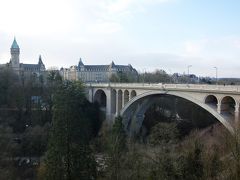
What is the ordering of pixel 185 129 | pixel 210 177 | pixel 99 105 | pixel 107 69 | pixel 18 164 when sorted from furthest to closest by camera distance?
pixel 107 69, pixel 99 105, pixel 185 129, pixel 18 164, pixel 210 177

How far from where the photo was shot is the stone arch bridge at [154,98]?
2536 cm

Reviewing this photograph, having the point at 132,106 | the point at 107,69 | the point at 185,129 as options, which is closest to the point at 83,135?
the point at 132,106

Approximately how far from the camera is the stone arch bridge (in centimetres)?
2536

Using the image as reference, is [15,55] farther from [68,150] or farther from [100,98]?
[68,150]

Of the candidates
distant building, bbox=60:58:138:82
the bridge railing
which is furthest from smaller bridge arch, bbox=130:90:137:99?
distant building, bbox=60:58:138:82

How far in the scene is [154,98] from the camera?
44.1 metres

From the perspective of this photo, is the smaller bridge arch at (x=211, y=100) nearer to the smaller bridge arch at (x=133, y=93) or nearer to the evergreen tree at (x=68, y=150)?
the evergreen tree at (x=68, y=150)

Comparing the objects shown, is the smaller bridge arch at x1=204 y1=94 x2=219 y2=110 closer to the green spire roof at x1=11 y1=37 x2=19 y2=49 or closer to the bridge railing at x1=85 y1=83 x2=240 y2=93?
the bridge railing at x1=85 y1=83 x2=240 y2=93

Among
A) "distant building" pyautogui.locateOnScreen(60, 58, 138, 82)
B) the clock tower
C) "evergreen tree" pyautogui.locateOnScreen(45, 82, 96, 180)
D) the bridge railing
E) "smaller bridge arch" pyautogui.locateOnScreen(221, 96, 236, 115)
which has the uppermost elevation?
the clock tower

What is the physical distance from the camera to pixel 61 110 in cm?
1833

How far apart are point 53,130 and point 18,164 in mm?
18977

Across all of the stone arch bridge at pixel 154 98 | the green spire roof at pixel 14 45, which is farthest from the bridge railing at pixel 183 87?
the green spire roof at pixel 14 45

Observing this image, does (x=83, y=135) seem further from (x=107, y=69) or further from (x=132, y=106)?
(x=107, y=69)

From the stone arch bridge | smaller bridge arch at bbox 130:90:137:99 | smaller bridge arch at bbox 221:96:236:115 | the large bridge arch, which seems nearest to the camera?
the stone arch bridge
